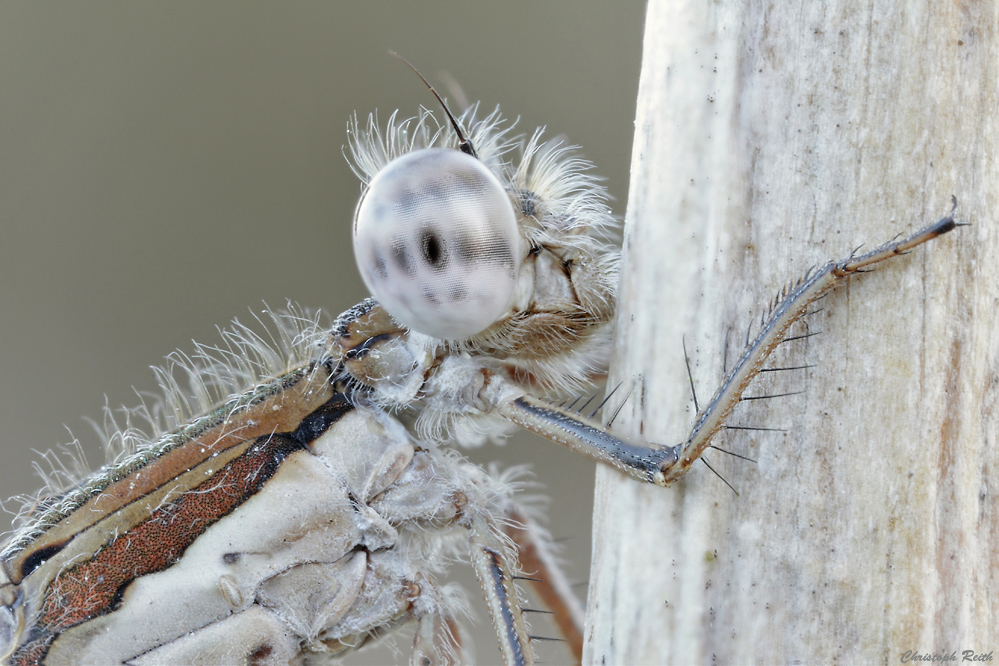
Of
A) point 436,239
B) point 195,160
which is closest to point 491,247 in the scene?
point 436,239

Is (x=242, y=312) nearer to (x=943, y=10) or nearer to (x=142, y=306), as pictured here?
(x=142, y=306)

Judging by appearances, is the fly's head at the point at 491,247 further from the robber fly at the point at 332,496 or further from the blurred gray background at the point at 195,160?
the blurred gray background at the point at 195,160

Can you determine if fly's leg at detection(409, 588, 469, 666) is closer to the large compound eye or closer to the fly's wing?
the fly's wing

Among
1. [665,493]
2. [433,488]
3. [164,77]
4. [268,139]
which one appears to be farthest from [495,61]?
[665,493]

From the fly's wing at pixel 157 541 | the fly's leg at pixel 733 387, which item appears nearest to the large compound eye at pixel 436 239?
the fly's leg at pixel 733 387

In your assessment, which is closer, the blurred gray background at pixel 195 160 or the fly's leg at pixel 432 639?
the fly's leg at pixel 432 639

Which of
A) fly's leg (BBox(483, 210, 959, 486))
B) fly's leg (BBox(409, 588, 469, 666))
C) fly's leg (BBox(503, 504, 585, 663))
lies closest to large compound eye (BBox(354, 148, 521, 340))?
fly's leg (BBox(483, 210, 959, 486))

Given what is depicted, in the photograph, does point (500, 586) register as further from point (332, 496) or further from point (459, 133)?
point (459, 133)
